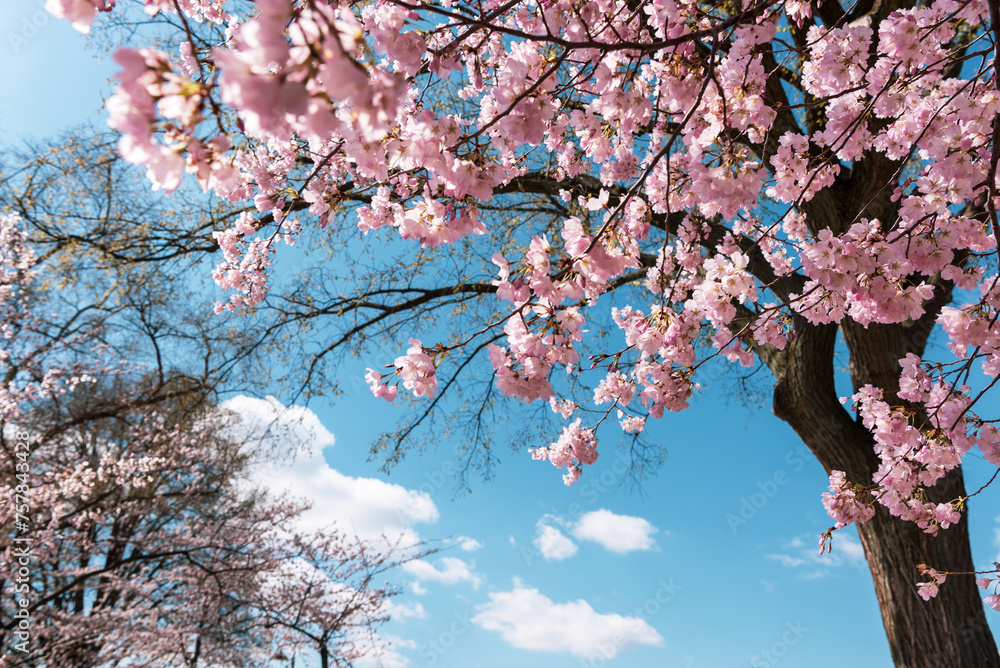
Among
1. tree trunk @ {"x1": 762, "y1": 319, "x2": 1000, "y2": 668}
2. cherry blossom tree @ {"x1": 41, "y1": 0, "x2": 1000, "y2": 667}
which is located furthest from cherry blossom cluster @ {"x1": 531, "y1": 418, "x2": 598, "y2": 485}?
tree trunk @ {"x1": 762, "y1": 319, "x2": 1000, "y2": 668}

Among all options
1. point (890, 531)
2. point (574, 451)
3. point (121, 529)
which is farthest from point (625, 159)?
point (121, 529)

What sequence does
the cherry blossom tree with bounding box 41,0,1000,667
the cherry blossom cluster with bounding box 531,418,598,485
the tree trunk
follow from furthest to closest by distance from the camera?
the tree trunk, the cherry blossom cluster with bounding box 531,418,598,485, the cherry blossom tree with bounding box 41,0,1000,667

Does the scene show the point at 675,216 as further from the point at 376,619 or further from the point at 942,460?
the point at 376,619

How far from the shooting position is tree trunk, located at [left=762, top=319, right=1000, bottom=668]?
11.9 ft

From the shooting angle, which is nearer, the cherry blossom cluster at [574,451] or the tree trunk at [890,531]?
the cherry blossom cluster at [574,451]

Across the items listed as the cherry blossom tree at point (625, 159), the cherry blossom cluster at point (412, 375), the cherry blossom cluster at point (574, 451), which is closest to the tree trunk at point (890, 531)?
the cherry blossom tree at point (625, 159)

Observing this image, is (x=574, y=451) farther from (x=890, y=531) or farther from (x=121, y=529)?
(x=121, y=529)

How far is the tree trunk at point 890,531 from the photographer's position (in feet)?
11.9

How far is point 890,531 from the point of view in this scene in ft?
12.6

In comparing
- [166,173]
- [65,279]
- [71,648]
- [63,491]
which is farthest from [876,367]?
[71,648]

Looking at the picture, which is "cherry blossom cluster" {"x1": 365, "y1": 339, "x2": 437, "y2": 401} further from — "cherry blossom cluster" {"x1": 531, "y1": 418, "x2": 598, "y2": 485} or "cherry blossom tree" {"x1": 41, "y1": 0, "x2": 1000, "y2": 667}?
"cherry blossom cluster" {"x1": 531, "y1": 418, "x2": 598, "y2": 485}

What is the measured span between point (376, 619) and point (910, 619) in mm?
5800

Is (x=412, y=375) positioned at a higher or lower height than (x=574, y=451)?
lower

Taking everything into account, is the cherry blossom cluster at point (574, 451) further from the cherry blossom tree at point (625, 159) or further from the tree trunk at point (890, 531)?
the tree trunk at point (890, 531)
